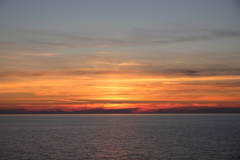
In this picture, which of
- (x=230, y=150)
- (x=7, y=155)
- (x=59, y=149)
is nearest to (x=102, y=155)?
(x=59, y=149)

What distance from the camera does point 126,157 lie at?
187 ft

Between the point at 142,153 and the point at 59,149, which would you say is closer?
the point at 142,153

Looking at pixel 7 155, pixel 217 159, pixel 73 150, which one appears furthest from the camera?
pixel 73 150

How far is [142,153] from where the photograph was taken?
61719mm

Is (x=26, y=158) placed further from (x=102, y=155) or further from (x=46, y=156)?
(x=102, y=155)

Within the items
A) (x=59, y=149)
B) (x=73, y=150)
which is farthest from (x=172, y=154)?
(x=59, y=149)

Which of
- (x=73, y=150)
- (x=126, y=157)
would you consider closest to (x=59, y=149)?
(x=73, y=150)

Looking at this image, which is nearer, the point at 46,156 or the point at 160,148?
the point at 46,156

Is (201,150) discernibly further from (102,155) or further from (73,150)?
(73,150)

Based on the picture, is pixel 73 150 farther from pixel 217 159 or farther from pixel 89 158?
pixel 217 159

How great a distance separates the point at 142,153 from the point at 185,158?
10.1 m

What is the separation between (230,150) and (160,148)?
16.8 meters

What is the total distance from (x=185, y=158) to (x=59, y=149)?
30.8 meters

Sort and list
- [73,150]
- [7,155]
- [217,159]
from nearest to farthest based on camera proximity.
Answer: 1. [217,159]
2. [7,155]
3. [73,150]
